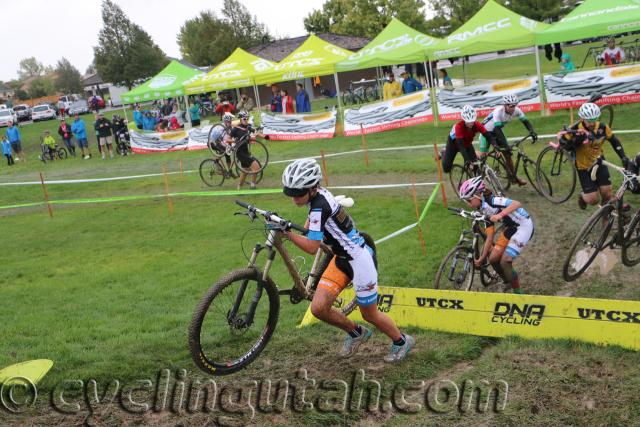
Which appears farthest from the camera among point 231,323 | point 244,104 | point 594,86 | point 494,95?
point 244,104

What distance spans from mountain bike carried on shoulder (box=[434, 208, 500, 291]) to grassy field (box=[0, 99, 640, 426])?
51 cm

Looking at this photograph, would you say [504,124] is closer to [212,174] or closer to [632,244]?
[632,244]

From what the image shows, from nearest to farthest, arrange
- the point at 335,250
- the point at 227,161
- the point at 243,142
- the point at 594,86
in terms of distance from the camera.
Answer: the point at 335,250 < the point at 243,142 < the point at 227,161 < the point at 594,86

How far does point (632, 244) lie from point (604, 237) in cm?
56

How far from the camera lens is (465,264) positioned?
8.51 m

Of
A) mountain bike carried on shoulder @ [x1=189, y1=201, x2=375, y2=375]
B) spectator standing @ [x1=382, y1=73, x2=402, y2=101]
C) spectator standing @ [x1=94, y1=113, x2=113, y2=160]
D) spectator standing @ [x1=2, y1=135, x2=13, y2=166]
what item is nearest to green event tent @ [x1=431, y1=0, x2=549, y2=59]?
spectator standing @ [x1=382, y1=73, x2=402, y2=101]

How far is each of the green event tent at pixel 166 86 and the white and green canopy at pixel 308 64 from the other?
4.75 m

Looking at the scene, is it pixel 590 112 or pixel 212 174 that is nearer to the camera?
pixel 590 112

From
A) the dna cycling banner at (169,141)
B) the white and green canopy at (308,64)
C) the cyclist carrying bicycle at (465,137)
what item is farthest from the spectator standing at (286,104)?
the cyclist carrying bicycle at (465,137)

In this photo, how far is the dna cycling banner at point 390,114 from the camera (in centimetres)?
2317

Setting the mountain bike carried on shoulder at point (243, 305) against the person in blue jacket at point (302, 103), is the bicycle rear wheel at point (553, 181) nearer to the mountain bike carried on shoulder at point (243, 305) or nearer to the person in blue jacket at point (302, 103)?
the mountain bike carried on shoulder at point (243, 305)

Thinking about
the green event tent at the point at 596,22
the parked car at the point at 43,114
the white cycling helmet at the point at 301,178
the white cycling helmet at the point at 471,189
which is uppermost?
the parked car at the point at 43,114

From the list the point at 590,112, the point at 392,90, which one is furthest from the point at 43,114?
the point at 590,112

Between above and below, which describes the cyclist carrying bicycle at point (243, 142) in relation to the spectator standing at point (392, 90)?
below
